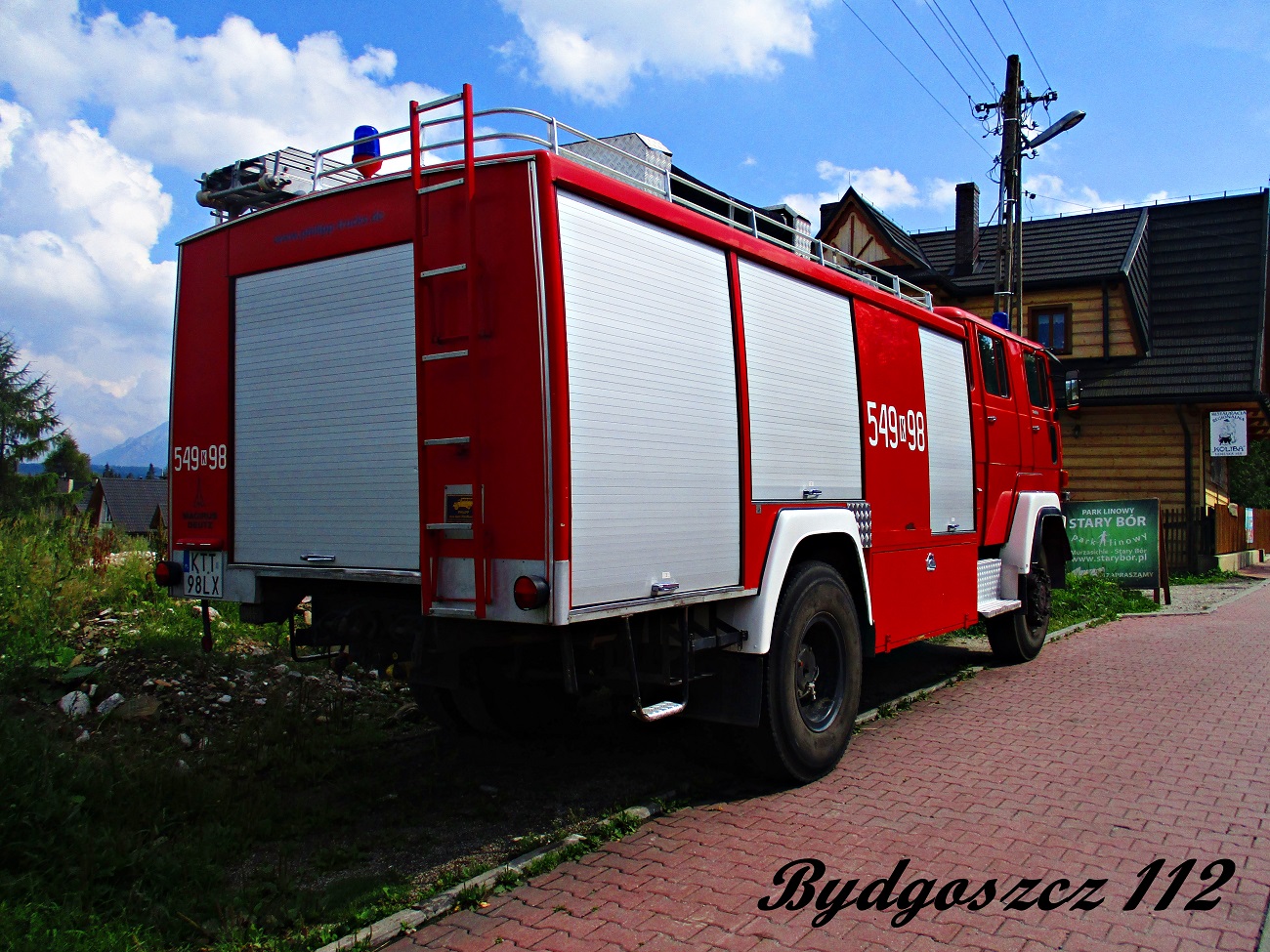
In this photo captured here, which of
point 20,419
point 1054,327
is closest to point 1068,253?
point 1054,327

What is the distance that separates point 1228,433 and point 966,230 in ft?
29.6

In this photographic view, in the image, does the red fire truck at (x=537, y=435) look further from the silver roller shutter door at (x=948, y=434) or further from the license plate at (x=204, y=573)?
the silver roller shutter door at (x=948, y=434)

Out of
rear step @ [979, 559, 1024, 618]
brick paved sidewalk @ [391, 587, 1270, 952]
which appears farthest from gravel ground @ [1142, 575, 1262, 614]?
brick paved sidewalk @ [391, 587, 1270, 952]

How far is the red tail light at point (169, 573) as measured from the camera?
5359 millimetres

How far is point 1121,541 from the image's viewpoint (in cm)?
1523

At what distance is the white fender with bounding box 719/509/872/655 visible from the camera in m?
5.08

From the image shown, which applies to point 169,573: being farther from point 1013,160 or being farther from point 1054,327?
point 1054,327

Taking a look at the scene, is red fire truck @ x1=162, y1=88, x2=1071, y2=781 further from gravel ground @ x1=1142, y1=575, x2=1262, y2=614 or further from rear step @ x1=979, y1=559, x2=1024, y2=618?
gravel ground @ x1=1142, y1=575, x2=1262, y2=614

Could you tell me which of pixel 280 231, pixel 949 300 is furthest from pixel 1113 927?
pixel 949 300

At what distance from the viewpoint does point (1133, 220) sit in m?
26.1

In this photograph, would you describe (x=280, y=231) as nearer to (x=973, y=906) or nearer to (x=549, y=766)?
(x=549, y=766)

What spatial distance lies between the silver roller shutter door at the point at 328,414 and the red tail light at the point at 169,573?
42 centimetres

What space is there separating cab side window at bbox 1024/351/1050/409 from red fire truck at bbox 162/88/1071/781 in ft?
13.5

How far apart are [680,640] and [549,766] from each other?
1.57m
